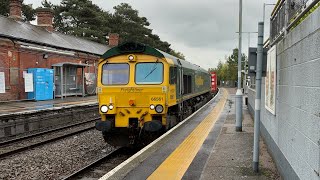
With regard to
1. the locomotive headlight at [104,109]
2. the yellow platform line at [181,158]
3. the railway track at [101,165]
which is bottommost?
the railway track at [101,165]

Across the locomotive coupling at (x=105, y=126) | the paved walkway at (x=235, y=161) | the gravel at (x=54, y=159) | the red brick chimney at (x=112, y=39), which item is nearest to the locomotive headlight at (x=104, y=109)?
the locomotive coupling at (x=105, y=126)

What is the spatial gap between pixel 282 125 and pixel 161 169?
246 centimetres

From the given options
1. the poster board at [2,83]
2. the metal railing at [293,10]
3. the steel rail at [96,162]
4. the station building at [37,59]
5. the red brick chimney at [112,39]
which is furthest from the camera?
the red brick chimney at [112,39]

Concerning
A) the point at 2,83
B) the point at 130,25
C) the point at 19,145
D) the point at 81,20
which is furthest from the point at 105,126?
the point at 130,25

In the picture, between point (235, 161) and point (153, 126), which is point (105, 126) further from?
point (235, 161)

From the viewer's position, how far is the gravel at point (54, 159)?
27.7ft

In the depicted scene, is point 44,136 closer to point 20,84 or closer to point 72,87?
point 20,84

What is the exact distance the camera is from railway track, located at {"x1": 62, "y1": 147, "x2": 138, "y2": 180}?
26.8ft

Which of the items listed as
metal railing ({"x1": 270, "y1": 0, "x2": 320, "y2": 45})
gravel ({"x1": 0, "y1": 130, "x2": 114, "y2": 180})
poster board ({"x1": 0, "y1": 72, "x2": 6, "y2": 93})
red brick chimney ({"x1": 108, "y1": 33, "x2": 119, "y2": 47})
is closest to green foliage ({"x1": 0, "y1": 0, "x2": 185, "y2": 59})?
red brick chimney ({"x1": 108, "y1": 33, "x2": 119, "y2": 47})

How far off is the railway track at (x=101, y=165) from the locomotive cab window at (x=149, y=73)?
225cm

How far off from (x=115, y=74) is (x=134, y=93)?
901 mm

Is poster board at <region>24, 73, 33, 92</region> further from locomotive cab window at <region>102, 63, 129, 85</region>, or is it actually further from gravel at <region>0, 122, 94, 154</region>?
locomotive cab window at <region>102, 63, 129, 85</region>

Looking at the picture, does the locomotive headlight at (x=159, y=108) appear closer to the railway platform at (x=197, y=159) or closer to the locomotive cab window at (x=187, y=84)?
the railway platform at (x=197, y=159)

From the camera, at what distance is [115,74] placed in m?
10.6
